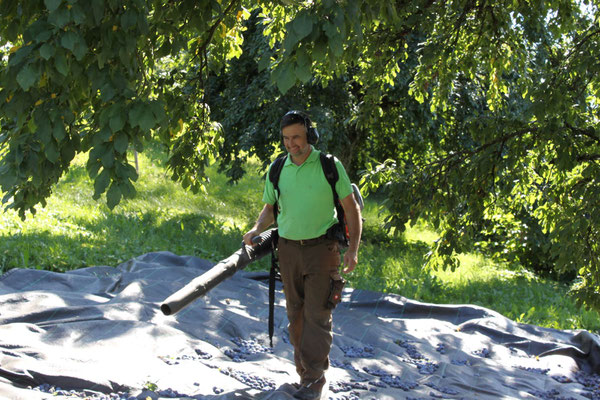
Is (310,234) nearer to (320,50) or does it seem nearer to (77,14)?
(320,50)

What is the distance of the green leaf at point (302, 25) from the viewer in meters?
2.36

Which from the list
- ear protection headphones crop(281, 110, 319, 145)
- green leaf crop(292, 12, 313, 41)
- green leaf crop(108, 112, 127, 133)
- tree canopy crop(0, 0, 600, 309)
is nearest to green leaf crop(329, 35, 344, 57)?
tree canopy crop(0, 0, 600, 309)

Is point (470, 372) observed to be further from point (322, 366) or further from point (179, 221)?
point (179, 221)

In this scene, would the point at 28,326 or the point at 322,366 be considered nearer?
the point at 322,366

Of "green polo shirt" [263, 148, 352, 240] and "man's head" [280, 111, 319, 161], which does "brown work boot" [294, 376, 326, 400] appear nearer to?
"green polo shirt" [263, 148, 352, 240]

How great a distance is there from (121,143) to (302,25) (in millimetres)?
918

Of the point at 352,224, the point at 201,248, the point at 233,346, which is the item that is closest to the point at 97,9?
the point at 352,224

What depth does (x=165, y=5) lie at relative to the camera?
3.53 metres

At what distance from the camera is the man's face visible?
404 centimetres

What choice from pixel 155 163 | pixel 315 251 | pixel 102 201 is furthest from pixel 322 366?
pixel 155 163

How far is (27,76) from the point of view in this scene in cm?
240

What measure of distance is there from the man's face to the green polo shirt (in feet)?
0.34

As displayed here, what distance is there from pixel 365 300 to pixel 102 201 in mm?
8034

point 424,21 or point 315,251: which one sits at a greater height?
point 424,21
